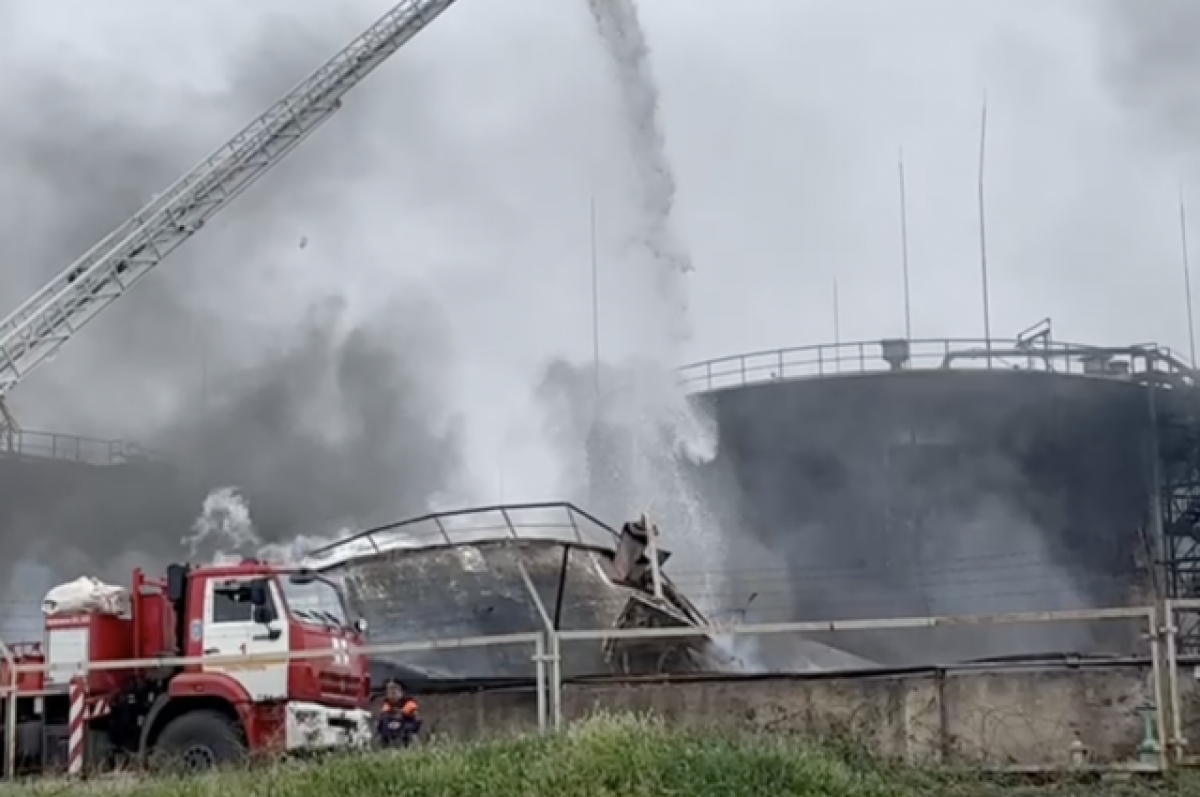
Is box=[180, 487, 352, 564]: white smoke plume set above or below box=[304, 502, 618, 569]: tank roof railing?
above

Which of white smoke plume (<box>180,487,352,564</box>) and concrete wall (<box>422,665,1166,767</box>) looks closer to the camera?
concrete wall (<box>422,665,1166,767</box>)

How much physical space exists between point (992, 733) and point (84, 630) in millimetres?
10219

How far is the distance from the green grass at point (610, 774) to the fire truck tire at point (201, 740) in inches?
120

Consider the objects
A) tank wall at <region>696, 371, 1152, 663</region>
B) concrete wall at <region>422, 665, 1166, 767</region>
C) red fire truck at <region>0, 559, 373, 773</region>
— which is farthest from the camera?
tank wall at <region>696, 371, 1152, 663</region>

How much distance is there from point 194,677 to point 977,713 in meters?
8.19

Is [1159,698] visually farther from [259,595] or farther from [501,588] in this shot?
[501,588]

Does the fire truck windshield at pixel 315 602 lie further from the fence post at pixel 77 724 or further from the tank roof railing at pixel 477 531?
the tank roof railing at pixel 477 531

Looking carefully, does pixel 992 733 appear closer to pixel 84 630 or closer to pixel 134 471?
pixel 84 630

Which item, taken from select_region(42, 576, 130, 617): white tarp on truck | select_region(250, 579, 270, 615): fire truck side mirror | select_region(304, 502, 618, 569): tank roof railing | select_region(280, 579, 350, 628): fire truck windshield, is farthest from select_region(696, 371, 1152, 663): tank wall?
select_region(250, 579, 270, 615): fire truck side mirror

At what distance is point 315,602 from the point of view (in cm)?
1777

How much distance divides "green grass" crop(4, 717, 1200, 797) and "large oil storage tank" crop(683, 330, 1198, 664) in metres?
26.5

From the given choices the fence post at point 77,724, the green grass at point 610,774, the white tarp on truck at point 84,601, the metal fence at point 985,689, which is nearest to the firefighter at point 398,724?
the metal fence at point 985,689

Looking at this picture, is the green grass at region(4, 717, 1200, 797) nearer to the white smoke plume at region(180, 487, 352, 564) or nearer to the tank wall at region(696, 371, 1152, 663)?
the tank wall at region(696, 371, 1152, 663)

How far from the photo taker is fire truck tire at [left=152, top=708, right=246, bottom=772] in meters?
16.1
